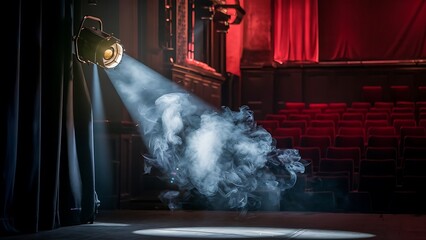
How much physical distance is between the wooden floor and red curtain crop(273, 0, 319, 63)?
26.2 ft

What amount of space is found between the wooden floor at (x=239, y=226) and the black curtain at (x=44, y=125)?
0.21 metres

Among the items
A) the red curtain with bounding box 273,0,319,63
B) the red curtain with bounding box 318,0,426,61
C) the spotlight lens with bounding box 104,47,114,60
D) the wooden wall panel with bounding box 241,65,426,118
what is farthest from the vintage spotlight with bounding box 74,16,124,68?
the red curtain with bounding box 318,0,426,61

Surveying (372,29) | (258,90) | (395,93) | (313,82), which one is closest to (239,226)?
(395,93)

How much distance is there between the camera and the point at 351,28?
14.5 meters

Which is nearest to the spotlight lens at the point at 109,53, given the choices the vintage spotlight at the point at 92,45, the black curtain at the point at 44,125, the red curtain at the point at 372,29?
the vintage spotlight at the point at 92,45

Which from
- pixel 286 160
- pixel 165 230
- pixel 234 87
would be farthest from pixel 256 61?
pixel 165 230

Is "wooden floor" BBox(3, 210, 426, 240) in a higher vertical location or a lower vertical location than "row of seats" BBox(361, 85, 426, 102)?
lower

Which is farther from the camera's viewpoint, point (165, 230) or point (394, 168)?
point (394, 168)

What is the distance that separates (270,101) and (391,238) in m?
9.37

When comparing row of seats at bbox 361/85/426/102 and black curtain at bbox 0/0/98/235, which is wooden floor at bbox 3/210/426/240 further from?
row of seats at bbox 361/85/426/102

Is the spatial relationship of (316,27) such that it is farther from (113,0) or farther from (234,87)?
(113,0)

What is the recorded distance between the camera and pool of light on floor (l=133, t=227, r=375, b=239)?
16.1 feet

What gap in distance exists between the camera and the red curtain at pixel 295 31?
572 inches

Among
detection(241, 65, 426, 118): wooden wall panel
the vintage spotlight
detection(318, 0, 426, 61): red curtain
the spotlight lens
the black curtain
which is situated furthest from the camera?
detection(318, 0, 426, 61): red curtain
